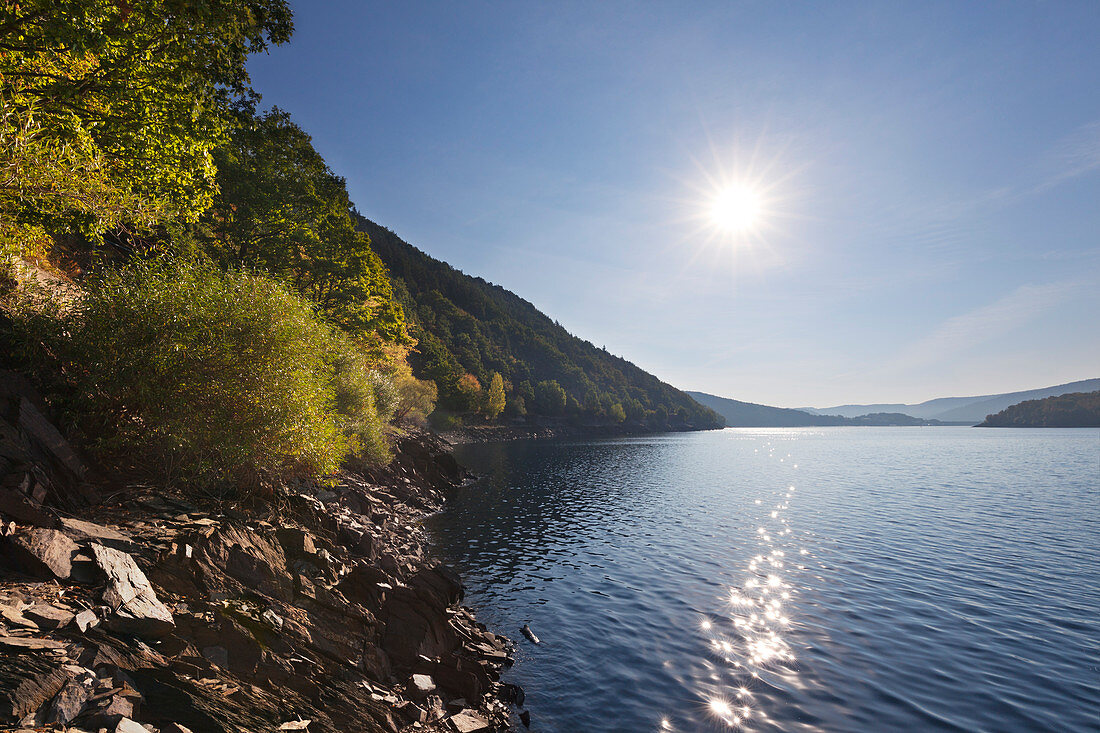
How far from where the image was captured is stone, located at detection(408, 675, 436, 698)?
1300 centimetres

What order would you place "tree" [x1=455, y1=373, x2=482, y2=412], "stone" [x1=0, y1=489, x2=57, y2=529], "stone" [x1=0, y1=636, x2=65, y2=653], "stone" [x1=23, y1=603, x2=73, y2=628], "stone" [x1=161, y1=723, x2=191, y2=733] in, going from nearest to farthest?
1. "stone" [x1=0, y1=636, x2=65, y2=653]
2. "stone" [x1=161, y1=723, x2=191, y2=733]
3. "stone" [x1=23, y1=603, x2=73, y2=628]
4. "stone" [x1=0, y1=489, x2=57, y2=529]
5. "tree" [x1=455, y1=373, x2=482, y2=412]

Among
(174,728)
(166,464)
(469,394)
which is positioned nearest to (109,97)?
(166,464)

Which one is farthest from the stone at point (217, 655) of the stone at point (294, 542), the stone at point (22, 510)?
the stone at point (294, 542)

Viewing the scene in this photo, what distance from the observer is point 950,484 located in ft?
194

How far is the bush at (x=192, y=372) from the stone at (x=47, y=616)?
333 inches

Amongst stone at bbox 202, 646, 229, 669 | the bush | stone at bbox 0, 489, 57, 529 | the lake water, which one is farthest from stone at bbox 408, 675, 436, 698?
stone at bbox 0, 489, 57, 529

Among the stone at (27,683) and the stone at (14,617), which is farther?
the stone at (14,617)

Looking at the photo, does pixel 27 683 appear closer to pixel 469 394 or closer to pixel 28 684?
pixel 28 684

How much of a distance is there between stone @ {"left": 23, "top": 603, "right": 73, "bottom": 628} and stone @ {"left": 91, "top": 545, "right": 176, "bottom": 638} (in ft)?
3.02

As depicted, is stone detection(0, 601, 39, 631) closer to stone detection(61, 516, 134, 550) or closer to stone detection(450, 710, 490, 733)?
stone detection(61, 516, 134, 550)

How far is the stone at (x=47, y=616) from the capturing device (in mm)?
7125

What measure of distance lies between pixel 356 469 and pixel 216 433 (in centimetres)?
2405

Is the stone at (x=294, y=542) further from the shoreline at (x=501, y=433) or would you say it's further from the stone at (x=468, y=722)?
the shoreline at (x=501, y=433)

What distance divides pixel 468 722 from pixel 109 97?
2183 cm
